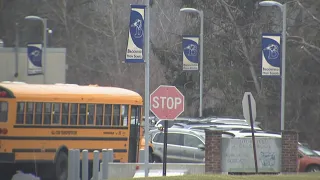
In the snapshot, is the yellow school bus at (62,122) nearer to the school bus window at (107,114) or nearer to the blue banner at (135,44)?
the school bus window at (107,114)

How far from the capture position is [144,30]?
77.5 feet

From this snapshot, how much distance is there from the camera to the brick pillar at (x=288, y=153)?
24.0m

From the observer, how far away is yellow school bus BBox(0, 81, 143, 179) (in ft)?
81.9

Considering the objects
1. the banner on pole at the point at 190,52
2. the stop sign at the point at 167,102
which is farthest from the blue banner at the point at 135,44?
the banner on pole at the point at 190,52

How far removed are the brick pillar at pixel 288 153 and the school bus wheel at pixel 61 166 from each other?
6671mm

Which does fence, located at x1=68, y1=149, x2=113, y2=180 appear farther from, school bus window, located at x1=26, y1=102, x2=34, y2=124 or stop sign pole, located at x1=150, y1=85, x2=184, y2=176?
stop sign pole, located at x1=150, y1=85, x2=184, y2=176

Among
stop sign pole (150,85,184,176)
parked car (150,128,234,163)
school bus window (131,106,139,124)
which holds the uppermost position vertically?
stop sign pole (150,85,184,176)

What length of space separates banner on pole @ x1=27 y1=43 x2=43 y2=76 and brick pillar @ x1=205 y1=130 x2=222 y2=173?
78.9 feet

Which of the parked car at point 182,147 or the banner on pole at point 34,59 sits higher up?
the banner on pole at point 34,59

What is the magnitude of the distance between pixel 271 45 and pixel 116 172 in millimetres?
15218

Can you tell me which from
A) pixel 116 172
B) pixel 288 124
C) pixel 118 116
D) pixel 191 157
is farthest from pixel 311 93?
pixel 116 172

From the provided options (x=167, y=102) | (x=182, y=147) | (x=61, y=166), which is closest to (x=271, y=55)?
(x=182, y=147)

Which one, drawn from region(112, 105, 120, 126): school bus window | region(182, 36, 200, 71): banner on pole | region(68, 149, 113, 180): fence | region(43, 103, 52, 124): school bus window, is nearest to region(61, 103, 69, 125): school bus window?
region(43, 103, 52, 124): school bus window

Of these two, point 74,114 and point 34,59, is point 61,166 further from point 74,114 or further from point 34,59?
point 34,59
